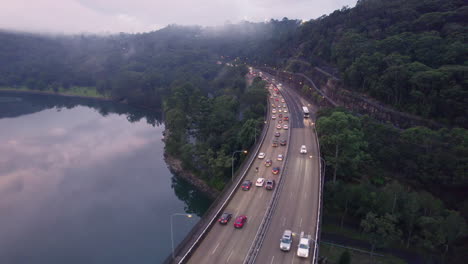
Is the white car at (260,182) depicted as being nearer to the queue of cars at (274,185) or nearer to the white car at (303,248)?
the queue of cars at (274,185)

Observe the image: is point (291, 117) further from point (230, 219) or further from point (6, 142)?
point (6, 142)

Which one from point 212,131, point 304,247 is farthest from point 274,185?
point 212,131

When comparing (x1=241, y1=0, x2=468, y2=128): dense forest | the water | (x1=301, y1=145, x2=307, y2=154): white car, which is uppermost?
(x1=241, y1=0, x2=468, y2=128): dense forest

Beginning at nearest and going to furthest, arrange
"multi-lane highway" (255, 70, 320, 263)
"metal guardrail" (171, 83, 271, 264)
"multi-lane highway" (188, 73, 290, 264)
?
"metal guardrail" (171, 83, 271, 264)
"multi-lane highway" (188, 73, 290, 264)
"multi-lane highway" (255, 70, 320, 263)

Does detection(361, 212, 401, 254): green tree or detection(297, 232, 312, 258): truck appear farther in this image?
detection(361, 212, 401, 254): green tree

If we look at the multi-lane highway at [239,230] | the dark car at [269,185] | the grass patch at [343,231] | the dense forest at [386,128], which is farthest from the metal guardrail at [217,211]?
the grass patch at [343,231]

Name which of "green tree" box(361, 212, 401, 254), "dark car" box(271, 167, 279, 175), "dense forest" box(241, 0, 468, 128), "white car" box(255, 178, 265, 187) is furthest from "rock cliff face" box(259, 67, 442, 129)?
"white car" box(255, 178, 265, 187)

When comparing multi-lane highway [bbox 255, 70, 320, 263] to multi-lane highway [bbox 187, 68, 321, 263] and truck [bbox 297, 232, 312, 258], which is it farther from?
truck [bbox 297, 232, 312, 258]

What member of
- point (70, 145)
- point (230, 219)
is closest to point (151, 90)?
point (70, 145)
